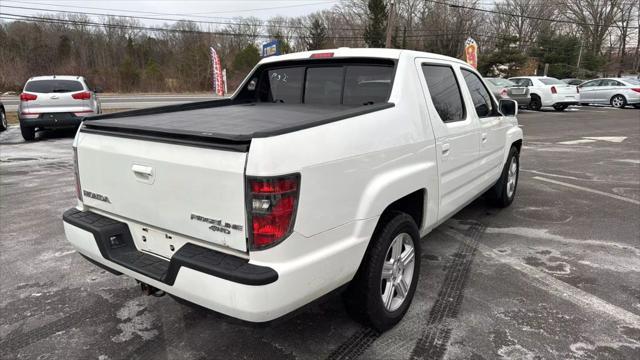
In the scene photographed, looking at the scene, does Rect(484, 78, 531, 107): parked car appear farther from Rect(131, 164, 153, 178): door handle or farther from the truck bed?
Rect(131, 164, 153, 178): door handle

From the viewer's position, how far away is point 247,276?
195cm

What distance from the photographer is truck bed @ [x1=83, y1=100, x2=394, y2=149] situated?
6.84 feet

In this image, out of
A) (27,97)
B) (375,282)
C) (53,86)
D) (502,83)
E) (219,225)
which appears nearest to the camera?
(219,225)

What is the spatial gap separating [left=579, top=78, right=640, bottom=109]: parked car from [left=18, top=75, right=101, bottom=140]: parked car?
76.7ft

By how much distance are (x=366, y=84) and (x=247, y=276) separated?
1.98 meters

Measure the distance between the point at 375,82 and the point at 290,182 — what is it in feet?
5.31

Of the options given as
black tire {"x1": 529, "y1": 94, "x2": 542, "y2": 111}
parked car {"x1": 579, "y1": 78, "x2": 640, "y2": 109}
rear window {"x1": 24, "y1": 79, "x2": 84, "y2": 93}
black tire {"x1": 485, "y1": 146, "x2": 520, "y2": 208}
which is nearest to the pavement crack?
black tire {"x1": 485, "y1": 146, "x2": 520, "y2": 208}

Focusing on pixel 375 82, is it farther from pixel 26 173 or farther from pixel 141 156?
pixel 26 173

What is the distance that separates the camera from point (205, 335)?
9.16 feet

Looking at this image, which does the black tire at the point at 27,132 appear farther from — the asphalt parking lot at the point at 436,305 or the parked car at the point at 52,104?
the asphalt parking lot at the point at 436,305

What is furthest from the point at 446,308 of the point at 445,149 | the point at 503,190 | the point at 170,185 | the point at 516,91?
the point at 516,91

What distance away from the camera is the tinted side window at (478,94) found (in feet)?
13.6

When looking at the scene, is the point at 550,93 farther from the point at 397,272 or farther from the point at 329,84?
the point at 397,272

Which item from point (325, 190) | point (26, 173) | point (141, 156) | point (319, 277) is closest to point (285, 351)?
point (319, 277)
